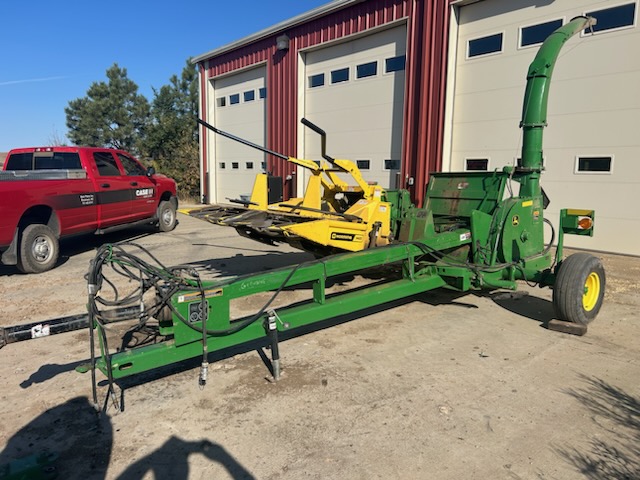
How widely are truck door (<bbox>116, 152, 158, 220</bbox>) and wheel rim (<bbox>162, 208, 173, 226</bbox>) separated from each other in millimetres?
520

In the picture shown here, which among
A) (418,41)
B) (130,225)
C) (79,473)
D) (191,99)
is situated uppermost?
(191,99)

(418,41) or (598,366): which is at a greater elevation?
(418,41)

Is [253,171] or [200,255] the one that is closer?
[200,255]

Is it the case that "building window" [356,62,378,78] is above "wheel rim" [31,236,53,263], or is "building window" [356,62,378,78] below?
above

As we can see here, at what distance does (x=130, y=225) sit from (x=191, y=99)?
27.0 m

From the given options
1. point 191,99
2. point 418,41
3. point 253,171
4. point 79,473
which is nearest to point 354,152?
point 418,41

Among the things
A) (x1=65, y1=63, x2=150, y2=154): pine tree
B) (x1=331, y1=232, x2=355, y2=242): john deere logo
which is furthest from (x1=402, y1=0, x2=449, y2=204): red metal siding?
(x1=65, y1=63, x2=150, y2=154): pine tree

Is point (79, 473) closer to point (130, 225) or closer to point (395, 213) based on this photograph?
point (395, 213)

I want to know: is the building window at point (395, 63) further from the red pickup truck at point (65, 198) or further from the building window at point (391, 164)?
the red pickup truck at point (65, 198)

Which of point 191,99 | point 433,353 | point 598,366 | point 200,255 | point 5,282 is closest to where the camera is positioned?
point 598,366

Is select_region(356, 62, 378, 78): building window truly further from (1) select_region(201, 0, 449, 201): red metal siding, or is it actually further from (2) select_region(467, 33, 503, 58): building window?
(2) select_region(467, 33, 503, 58): building window

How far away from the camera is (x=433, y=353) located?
4.52m

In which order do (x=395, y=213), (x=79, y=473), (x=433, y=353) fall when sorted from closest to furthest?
1. (x=79, y=473)
2. (x=433, y=353)
3. (x=395, y=213)

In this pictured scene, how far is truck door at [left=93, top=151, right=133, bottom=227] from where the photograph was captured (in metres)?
9.38
